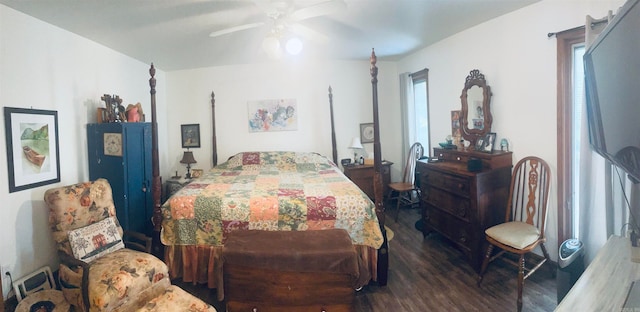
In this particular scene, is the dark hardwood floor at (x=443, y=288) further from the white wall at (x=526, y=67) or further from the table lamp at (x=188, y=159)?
the table lamp at (x=188, y=159)

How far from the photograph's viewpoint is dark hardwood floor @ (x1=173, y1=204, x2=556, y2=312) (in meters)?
2.15

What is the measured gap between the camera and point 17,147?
2.31m

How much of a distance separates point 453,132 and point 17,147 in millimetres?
4364

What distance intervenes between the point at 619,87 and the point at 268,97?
4.20m

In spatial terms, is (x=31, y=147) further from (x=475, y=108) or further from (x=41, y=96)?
(x=475, y=108)

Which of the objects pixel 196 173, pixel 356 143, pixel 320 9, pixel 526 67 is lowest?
pixel 196 173

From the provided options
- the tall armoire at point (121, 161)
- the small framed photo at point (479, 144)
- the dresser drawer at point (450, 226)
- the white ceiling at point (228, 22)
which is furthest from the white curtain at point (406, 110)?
the tall armoire at point (121, 161)

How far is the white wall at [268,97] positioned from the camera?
4738 millimetres

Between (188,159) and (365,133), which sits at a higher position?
(365,133)

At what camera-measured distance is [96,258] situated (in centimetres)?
221

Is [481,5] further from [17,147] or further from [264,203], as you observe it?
[17,147]

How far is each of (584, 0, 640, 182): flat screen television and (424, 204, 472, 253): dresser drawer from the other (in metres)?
1.45

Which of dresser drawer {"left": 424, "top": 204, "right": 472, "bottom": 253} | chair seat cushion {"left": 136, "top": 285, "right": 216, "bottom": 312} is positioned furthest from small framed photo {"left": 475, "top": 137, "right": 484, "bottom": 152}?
chair seat cushion {"left": 136, "top": 285, "right": 216, "bottom": 312}

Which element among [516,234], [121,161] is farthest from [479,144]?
[121,161]
